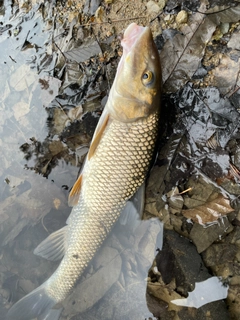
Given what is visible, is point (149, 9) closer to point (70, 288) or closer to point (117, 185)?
point (117, 185)

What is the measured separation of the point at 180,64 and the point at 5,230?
2.24 metres

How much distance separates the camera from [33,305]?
2719mm

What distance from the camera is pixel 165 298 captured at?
2.72 m

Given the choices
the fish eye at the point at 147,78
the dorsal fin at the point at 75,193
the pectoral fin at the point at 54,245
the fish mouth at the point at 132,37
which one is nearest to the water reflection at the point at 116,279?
the pectoral fin at the point at 54,245

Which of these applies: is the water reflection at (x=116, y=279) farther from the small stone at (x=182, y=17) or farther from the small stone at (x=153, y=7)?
the small stone at (x=153, y=7)

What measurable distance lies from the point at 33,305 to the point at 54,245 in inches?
Answer: 21.4

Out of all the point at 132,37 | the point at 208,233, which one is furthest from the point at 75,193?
the point at 132,37

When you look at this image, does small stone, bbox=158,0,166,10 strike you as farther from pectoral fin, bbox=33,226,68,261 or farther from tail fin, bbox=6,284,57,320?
tail fin, bbox=6,284,57,320

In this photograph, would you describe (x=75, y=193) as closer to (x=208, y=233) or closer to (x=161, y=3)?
(x=208, y=233)

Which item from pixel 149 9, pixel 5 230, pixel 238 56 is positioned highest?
pixel 149 9

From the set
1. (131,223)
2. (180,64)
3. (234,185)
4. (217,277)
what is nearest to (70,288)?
(131,223)

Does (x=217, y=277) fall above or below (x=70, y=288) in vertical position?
below

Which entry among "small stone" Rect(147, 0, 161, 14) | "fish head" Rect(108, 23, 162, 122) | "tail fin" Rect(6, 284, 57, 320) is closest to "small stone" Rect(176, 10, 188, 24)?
"small stone" Rect(147, 0, 161, 14)

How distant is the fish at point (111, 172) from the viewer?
2189 millimetres
